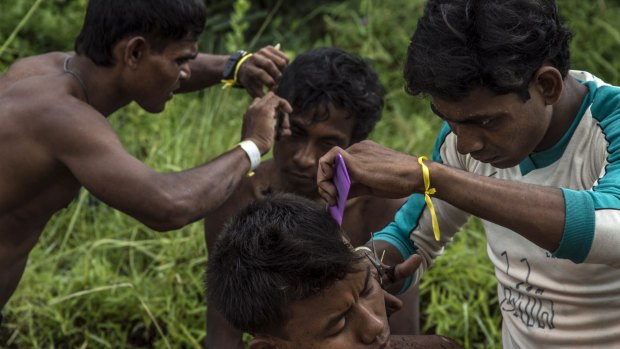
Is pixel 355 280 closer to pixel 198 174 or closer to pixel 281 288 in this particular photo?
pixel 281 288

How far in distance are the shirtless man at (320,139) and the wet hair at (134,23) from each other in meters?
0.51

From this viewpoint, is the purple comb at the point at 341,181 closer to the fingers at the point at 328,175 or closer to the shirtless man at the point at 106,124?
the fingers at the point at 328,175

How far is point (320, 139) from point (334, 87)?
0.72 feet

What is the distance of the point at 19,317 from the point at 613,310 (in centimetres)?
308

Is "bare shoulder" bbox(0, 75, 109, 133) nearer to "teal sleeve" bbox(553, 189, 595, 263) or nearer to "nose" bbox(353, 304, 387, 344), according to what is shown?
"nose" bbox(353, 304, 387, 344)

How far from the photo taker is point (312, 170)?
3.88 meters

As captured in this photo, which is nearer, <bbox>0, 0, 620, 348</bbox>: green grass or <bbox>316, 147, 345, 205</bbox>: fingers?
<bbox>316, 147, 345, 205</bbox>: fingers

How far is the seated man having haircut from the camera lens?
8.93 ft

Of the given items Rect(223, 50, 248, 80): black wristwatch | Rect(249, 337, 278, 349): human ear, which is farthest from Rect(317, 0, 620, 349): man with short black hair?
Rect(223, 50, 248, 80): black wristwatch

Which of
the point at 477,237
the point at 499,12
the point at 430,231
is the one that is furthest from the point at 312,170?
the point at 477,237

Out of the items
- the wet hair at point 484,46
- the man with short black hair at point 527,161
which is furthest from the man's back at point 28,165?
the wet hair at point 484,46

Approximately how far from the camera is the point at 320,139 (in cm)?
389

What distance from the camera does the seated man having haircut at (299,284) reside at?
2723 mm

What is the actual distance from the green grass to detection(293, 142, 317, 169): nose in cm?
127
